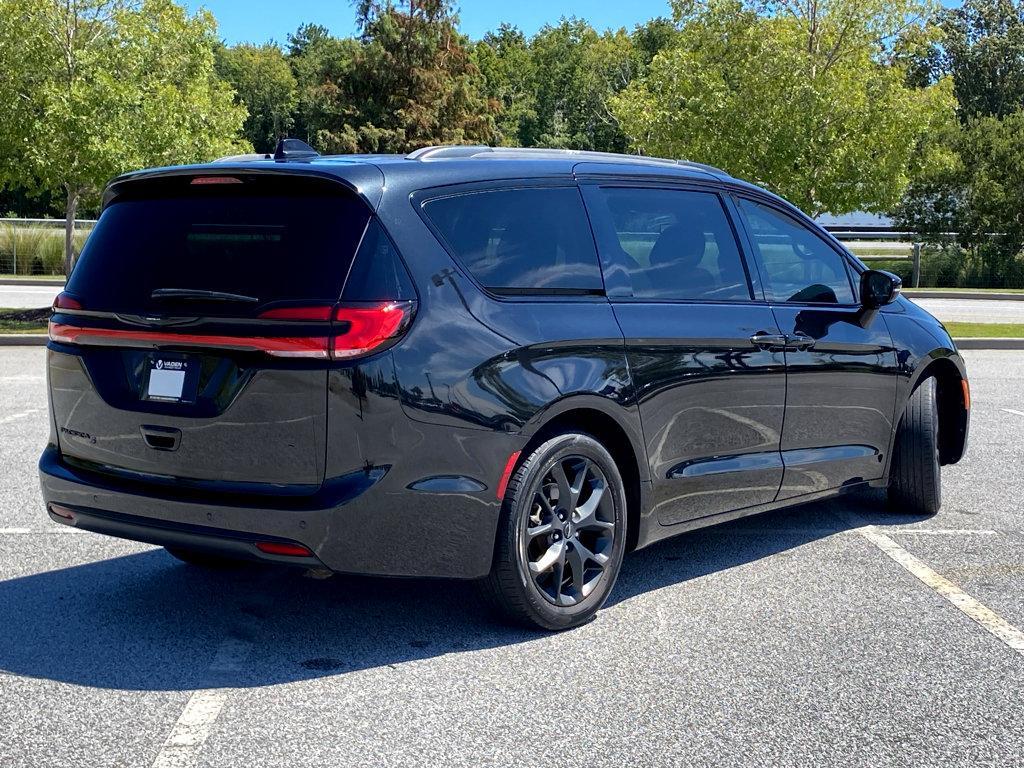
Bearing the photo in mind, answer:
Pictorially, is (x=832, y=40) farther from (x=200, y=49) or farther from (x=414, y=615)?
(x=414, y=615)

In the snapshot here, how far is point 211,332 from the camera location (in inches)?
177

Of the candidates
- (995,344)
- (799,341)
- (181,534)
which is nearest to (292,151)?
(181,534)

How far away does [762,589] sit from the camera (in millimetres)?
5656

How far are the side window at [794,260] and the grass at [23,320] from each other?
14.1 metres

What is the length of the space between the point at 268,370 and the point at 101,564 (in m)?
2.10

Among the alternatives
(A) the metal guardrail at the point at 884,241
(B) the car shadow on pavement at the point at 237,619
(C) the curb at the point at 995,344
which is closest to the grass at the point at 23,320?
(C) the curb at the point at 995,344

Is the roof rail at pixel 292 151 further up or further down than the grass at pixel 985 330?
further up

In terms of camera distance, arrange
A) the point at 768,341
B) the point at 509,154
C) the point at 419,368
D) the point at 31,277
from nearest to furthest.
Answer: the point at 419,368
the point at 509,154
the point at 768,341
the point at 31,277

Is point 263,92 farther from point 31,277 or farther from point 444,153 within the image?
point 444,153

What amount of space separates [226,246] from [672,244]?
2.02 meters

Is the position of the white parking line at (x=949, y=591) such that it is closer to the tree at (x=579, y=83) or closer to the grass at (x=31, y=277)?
the grass at (x=31, y=277)

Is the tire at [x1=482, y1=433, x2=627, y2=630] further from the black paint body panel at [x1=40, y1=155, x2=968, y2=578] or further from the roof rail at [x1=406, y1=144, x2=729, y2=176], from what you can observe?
the roof rail at [x1=406, y1=144, x2=729, y2=176]

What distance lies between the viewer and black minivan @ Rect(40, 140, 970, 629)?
14.5 ft

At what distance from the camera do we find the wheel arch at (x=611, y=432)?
4.86 m
